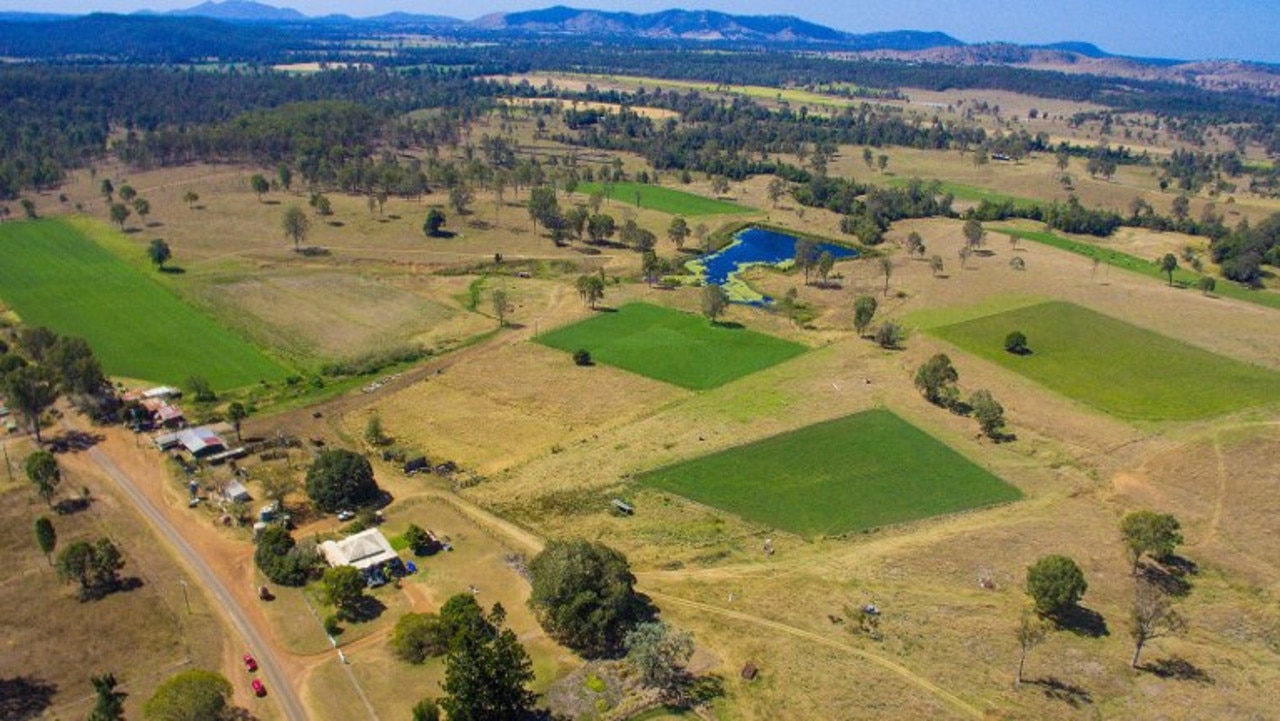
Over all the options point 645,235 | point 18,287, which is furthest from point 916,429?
point 18,287

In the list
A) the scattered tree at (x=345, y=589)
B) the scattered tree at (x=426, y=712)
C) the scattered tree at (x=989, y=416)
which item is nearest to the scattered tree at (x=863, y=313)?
the scattered tree at (x=989, y=416)

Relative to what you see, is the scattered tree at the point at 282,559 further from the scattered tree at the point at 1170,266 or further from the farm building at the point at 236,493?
the scattered tree at the point at 1170,266

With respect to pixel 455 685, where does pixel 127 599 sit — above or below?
below

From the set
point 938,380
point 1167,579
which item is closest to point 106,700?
point 1167,579

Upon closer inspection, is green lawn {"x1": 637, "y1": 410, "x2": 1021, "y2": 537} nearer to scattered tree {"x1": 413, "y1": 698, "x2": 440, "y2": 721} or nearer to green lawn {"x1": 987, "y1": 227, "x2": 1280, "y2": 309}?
scattered tree {"x1": 413, "y1": 698, "x2": 440, "y2": 721}

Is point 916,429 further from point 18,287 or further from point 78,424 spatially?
point 18,287

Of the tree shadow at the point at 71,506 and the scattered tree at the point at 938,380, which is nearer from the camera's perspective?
the tree shadow at the point at 71,506

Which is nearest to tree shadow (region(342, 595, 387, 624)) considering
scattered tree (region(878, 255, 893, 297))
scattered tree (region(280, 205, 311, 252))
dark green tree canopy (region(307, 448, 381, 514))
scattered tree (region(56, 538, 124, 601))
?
dark green tree canopy (region(307, 448, 381, 514))
